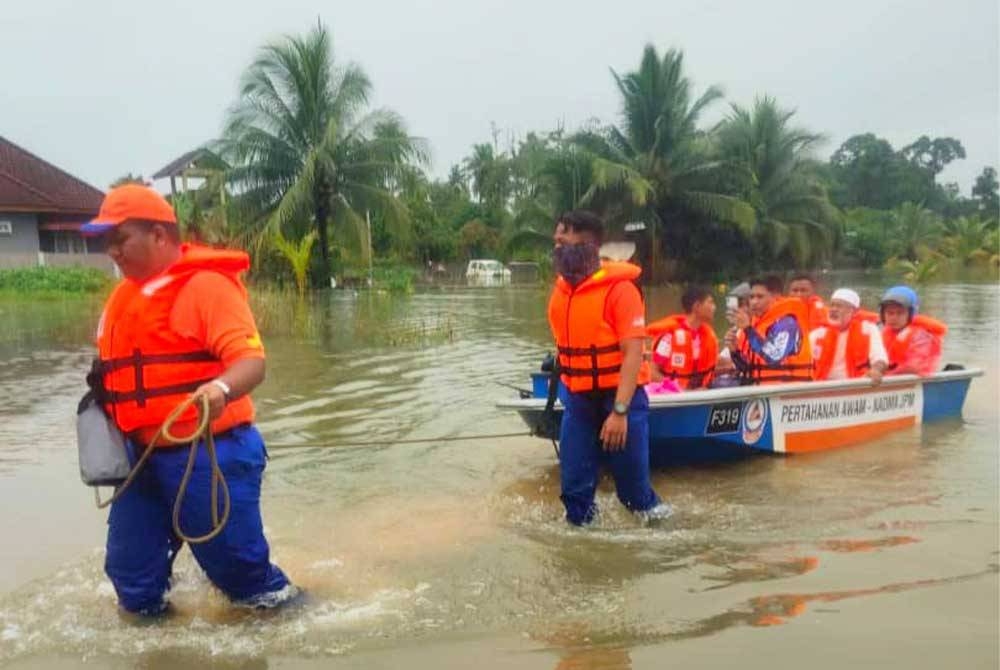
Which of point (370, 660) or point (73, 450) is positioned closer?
point (370, 660)

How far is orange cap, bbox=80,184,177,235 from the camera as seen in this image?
3.22 m

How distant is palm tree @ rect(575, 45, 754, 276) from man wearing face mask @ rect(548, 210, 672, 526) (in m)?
22.8

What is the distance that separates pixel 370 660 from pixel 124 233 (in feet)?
5.85

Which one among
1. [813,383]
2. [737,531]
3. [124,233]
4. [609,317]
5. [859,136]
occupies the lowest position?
[737,531]

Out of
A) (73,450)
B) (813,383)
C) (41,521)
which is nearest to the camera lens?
(41,521)

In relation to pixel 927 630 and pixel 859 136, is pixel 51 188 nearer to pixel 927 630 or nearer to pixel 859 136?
pixel 927 630

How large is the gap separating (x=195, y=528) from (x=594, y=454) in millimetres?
2180

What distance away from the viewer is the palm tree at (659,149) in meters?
27.8

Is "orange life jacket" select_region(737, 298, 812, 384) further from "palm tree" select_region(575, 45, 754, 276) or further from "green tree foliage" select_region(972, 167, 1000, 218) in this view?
"green tree foliage" select_region(972, 167, 1000, 218)

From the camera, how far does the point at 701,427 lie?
6148 mm

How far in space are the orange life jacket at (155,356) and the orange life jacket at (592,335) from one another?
1.91 metres

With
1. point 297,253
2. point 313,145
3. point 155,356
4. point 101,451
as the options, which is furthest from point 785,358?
point 313,145

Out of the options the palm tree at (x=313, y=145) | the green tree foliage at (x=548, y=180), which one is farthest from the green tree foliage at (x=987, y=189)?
the palm tree at (x=313, y=145)

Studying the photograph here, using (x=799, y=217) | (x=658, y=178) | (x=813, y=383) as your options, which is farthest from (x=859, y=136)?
(x=813, y=383)
